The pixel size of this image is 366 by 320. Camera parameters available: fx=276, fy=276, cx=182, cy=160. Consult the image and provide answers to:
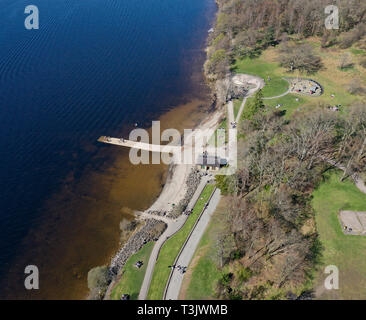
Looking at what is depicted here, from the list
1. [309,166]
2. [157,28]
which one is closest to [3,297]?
[309,166]

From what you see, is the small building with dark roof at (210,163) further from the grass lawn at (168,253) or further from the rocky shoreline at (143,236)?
the grass lawn at (168,253)

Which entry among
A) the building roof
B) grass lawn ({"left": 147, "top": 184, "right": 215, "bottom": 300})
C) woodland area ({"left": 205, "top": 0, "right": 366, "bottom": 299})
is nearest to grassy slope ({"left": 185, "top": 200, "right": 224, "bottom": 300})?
woodland area ({"left": 205, "top": 0, "right": 366, "bottom": 299})

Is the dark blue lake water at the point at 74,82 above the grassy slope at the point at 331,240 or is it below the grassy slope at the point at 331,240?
above

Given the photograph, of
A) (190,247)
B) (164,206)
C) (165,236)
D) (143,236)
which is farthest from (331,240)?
(143,236)

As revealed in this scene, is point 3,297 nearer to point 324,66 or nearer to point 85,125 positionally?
point 85,125

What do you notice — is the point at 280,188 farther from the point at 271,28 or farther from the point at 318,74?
the point at 271,28

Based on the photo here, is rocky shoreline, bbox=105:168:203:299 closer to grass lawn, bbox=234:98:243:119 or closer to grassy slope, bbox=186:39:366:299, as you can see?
grassy slope, bbox=186:39:366:299

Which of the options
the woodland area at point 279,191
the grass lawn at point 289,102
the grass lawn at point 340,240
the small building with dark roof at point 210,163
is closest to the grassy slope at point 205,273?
the woodland area at point 279,191
